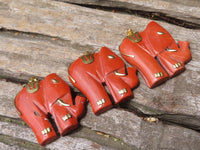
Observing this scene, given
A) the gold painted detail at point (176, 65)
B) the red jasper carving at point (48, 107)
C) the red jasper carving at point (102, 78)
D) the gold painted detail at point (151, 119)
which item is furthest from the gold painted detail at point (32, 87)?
the gold painted detail at point (176, 65)

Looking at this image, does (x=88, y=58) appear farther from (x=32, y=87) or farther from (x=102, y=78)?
(x=32, y=87)

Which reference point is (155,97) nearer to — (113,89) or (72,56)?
(113,89)

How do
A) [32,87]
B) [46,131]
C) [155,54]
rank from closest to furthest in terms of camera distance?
[46,131] < [32,87] < [155,54]

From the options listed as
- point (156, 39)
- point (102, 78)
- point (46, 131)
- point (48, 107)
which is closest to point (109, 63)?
point (102, 78)

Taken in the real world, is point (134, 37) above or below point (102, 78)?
above

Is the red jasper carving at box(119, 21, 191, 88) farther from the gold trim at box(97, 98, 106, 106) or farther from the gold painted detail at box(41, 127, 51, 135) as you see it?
the gold painted detail at box(41, 127, 51, 135)

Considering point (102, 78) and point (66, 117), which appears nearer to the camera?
point (66, 117)
